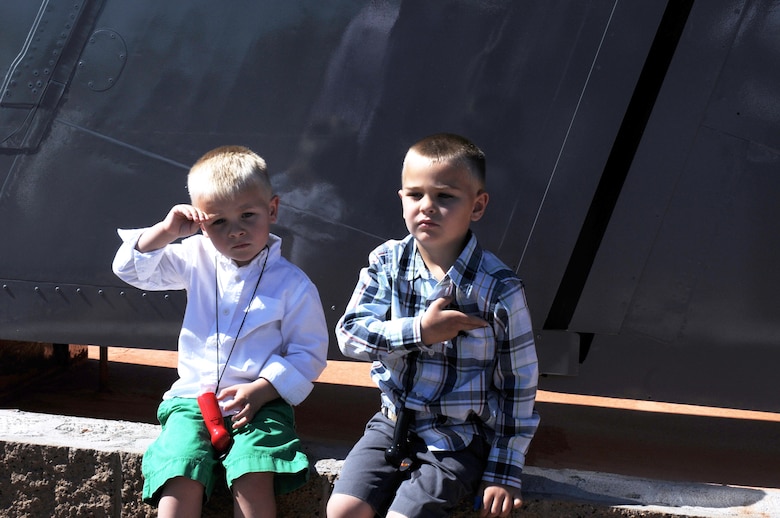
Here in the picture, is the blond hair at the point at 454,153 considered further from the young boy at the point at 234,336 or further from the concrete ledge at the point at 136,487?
the concrete ledge at the point at 136,487

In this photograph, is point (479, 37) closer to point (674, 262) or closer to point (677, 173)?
point (677, 173)

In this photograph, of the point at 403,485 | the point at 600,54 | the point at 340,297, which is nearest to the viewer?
the point at 403,485

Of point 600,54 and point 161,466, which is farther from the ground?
point 600,54

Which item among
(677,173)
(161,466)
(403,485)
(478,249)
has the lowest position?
(161,466)

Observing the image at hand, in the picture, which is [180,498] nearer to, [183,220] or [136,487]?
[136,487]

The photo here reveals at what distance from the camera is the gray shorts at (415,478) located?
210 centimetres

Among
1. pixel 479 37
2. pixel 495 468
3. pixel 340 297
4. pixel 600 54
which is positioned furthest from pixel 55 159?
pixel 495 468

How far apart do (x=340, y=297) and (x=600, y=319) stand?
1.08 meters

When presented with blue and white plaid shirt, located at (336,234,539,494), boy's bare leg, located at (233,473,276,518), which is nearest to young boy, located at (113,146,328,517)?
boy's bare leg, located at (233,473,276,518)

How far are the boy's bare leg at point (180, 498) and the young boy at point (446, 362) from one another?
341 mm

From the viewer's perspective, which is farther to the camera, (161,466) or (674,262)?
(674,262)

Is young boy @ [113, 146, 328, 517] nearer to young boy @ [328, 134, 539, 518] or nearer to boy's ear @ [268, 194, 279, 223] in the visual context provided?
boy's ear @ [268, 194, 279, 223]

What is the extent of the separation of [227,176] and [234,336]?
43 centimetres

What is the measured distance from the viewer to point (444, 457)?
7.14 feet
